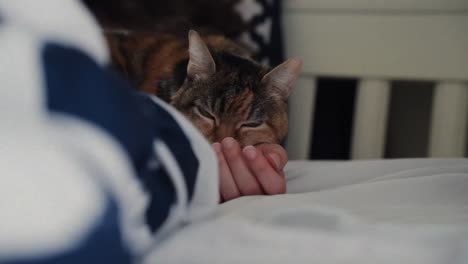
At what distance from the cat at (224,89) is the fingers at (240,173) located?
31 centimetres

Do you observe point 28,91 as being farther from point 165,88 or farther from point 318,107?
point 318,107

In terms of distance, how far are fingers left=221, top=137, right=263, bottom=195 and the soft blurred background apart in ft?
1.74

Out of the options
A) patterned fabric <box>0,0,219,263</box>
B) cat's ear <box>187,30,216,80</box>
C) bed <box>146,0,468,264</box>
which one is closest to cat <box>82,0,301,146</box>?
cat's ear <box>187,30,216,80</box>

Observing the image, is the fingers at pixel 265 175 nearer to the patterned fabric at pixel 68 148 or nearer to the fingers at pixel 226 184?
the fingers at pixel 226 184

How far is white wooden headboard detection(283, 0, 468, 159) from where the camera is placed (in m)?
1.00

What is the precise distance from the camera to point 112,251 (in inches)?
9.1

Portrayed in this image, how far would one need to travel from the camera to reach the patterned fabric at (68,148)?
21 cm

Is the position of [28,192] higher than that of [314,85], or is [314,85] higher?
[28,192]

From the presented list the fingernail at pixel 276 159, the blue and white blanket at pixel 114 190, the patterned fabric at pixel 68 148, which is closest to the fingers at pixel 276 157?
the fingernail at pixel 276 159

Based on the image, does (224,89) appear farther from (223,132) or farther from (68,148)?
(68,148)

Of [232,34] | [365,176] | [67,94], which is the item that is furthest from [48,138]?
[232,34]

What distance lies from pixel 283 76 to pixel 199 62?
0.14 metres

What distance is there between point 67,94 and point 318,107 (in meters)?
0.98

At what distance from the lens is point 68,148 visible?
23 cm
